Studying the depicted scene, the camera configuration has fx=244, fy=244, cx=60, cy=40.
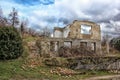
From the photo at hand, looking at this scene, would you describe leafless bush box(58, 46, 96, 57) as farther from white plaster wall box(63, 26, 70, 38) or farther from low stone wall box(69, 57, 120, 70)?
low stone wall box(69, 57, 120, 70)

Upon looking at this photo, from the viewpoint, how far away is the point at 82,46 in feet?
114

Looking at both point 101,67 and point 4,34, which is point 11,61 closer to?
point 4,34

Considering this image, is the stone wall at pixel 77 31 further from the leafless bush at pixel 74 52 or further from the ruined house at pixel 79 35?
the leafless bush at pixel 74 52

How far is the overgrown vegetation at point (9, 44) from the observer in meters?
21.3

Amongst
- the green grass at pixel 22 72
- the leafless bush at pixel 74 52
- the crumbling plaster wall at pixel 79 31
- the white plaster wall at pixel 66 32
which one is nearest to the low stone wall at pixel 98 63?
the green grass at pixel 22 72

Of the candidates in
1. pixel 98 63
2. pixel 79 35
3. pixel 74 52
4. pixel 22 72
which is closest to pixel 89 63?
pixel 98 63

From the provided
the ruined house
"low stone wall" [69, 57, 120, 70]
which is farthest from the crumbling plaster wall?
"low stone wall" [69, 57, 120, 70]

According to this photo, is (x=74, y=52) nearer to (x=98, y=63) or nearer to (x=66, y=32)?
(x=66, y=32)

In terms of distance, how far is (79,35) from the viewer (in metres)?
39.9

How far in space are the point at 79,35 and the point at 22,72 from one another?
71.2 feet

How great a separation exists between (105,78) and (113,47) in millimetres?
26991

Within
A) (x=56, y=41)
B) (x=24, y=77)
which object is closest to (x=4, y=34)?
(x=24, y=77)

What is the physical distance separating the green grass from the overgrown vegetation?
616 mm

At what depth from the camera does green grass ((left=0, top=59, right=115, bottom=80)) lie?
18.4m
